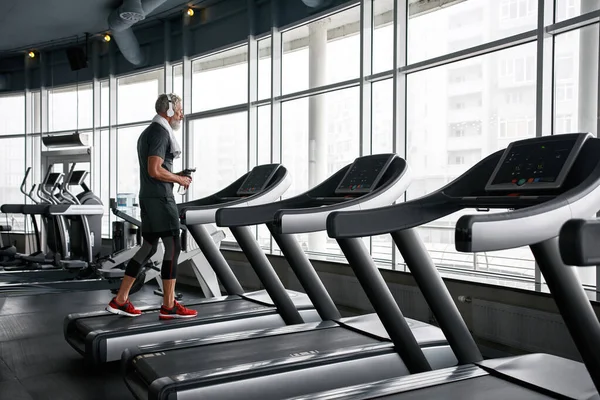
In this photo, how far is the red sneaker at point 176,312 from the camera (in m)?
4.03

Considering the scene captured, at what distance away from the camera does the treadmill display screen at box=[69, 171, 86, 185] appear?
7672 millimetres

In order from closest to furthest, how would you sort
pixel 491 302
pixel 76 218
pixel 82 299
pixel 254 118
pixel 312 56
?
pixel 491 302, pixel 82 299, pixel 312 56, pixel 254 118, pixel 76 218

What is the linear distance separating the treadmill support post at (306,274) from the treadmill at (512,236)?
0.85 m

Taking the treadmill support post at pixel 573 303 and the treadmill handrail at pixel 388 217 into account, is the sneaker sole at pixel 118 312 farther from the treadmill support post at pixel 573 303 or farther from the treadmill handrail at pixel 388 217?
the treadmill support post at pixel 573 303

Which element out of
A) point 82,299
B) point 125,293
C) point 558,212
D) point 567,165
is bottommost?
point 82,299

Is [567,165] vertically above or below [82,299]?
above

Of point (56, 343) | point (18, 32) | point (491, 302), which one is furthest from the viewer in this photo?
point (18, 32)

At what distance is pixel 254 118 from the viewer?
718 cm

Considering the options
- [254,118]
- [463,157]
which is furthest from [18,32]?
[463,157]

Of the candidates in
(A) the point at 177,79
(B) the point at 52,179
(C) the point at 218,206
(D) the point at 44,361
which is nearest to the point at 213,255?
(C) the point at 218,206

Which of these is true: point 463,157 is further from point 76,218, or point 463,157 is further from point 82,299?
point 76,218

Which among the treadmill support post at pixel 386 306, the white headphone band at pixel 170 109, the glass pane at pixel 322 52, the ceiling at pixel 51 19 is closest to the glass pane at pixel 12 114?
the ceiling at pixel 51 19

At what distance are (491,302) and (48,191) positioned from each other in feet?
20.9

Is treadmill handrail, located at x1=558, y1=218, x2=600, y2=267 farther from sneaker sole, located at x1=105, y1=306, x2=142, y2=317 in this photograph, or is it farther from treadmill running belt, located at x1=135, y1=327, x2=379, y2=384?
sneaker sole, located at x1=105, y1=306, x2=142, y2=317
